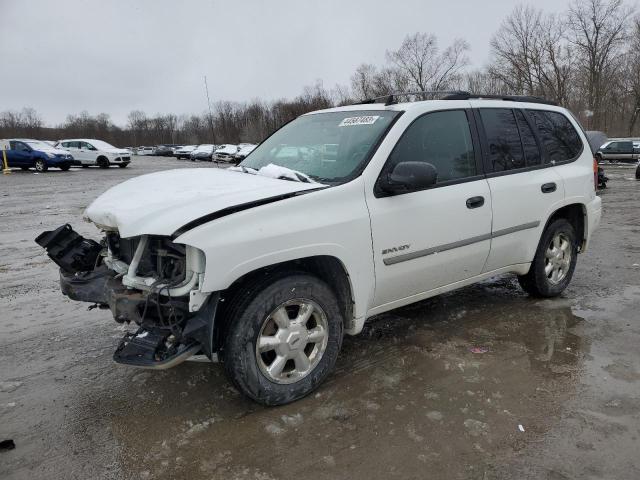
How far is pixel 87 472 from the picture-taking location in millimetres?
2549

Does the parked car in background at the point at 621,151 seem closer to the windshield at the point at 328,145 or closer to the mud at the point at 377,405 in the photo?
the mud at the point at 377,405

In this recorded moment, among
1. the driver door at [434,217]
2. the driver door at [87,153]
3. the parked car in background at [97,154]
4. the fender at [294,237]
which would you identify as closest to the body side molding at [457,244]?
the driver door at [434,217]

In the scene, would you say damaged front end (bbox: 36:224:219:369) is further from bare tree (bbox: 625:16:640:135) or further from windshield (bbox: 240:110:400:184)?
bare tree (bbox: 625:16:640:135)

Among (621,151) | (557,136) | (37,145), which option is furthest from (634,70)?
(557,136)

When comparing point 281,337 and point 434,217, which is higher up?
point 434,217

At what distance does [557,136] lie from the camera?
4.80m

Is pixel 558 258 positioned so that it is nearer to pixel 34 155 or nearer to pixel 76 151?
pixel 34 155

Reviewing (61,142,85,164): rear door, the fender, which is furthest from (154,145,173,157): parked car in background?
the fender

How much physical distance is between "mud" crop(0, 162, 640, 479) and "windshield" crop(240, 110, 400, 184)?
1.45 m

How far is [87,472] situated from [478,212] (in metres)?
3.15

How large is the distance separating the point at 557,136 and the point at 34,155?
90.5ft

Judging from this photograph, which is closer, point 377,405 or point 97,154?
point 377,405

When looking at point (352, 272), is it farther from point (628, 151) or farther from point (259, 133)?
point (259, 133)

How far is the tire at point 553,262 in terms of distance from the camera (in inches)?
186
